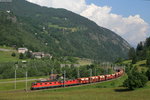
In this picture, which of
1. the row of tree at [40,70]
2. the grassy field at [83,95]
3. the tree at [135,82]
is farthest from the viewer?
the row of tree at [40,70]

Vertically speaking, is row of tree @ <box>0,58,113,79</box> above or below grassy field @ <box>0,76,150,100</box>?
above

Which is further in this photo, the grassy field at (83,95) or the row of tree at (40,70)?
the row of tree at (40,70)

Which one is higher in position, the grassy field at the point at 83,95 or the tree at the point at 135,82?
the tree at the point at 135,82

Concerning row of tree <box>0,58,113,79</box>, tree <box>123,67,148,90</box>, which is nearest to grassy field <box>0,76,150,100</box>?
tree <box>123,67,148,90</box>

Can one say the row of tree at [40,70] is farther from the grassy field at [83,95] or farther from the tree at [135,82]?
A: the grassy field at [83,95]

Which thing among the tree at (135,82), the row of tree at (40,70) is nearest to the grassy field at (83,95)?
the tree at (135,82)

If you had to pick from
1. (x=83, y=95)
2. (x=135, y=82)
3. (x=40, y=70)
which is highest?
(x=40, y=70)

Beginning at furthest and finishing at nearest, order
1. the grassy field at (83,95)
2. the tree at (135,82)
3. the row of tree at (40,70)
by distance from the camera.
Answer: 1. the row of tree at (40,70)
2. the tree at (135,82)
3. the grassy field at (83,95)

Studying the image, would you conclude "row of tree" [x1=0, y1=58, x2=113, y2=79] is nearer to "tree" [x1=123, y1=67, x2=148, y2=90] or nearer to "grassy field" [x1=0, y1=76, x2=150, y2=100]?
"tree" [x1=123, y1=67, x2=148, y2=90]

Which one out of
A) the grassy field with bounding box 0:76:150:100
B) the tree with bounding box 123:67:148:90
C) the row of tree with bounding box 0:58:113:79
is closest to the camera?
the grassy field with bounding box 0:76:150:100

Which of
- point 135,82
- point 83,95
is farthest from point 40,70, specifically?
point 83,95

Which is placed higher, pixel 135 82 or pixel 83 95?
pixel 135 82

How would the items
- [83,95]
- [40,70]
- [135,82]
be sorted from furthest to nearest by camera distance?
[40,70], [135,82], [83,95]

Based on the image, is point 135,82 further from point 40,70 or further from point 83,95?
point 40,70
